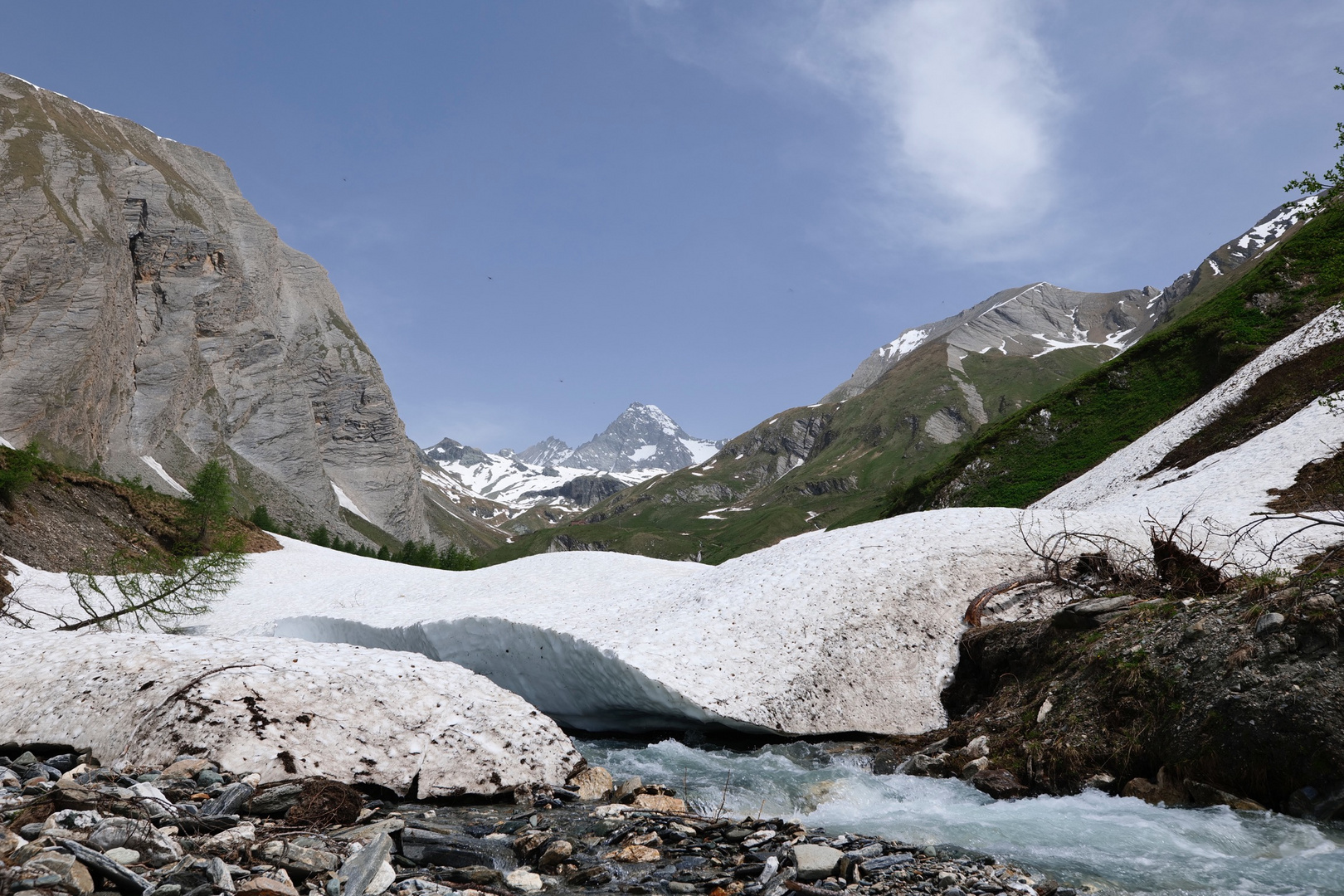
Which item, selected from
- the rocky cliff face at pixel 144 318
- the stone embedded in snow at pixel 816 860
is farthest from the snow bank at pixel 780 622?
the rocky cliff face at pixel 144 318

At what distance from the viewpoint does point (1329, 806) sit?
800 cm

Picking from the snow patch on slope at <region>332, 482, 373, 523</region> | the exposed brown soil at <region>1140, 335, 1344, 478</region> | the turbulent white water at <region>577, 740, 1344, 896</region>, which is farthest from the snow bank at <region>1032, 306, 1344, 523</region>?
the snow patch on slope at <region>332, 482, 373, 523</region>

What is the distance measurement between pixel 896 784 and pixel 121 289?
→ 175 metres

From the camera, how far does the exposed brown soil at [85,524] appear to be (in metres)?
37.7

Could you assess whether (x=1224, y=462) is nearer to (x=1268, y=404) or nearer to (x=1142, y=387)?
(x=1268, y=404)

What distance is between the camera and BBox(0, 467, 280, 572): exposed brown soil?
37.7 meters

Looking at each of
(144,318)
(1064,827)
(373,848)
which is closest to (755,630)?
(1064,827)

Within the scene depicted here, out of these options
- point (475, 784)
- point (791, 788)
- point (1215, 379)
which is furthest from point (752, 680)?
point (1215, 379)

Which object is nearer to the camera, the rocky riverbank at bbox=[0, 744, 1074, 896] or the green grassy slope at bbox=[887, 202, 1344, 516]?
the rocky riverbank at bbox=[0, 744, 1074, 896]

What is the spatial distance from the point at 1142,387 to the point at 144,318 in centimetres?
18162

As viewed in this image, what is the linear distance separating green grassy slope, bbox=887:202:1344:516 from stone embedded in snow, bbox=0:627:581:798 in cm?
4615

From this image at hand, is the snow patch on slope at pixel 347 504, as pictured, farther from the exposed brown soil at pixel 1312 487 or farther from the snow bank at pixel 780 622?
the exposed brown soil at pixel 1312 487

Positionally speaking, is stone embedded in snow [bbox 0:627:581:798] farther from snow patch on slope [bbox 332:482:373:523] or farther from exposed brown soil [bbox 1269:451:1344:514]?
snow patch on slope [bbox 332:482:373:523]

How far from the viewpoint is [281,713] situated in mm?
9586
